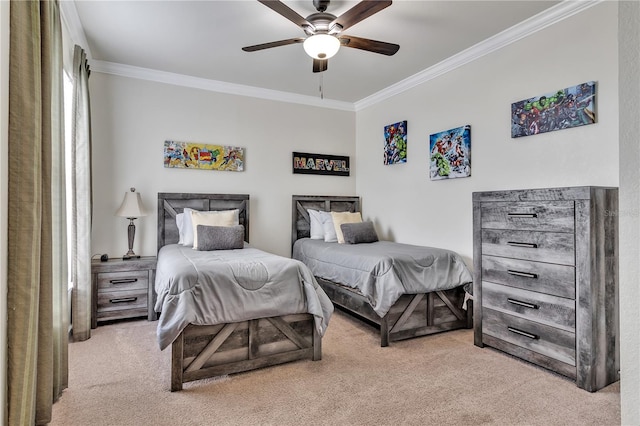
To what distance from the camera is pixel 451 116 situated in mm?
3941

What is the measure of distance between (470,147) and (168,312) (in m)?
3.12

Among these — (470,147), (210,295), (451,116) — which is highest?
(451,116)

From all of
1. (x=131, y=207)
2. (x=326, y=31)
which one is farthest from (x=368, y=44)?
(x=131, y=207)

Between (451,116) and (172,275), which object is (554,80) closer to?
(451,116)

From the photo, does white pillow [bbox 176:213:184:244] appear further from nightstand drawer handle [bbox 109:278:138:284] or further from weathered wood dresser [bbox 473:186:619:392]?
weathered wood dresser [bbox 473:186:619:392]

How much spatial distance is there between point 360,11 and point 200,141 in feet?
8.95

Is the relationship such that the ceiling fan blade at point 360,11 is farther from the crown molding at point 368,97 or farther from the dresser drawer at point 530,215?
the dresser drawer at point 530,215

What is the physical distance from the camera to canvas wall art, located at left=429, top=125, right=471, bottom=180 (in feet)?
12.2

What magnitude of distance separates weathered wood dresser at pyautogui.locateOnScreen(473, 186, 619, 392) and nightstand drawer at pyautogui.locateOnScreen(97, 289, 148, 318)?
10.5 feet

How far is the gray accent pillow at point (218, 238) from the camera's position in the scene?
142 inches

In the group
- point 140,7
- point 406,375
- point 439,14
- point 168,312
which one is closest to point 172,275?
point 168,312

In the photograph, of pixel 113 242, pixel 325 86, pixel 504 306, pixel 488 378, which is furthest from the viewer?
pixel 325 86

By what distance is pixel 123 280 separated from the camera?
365 cm

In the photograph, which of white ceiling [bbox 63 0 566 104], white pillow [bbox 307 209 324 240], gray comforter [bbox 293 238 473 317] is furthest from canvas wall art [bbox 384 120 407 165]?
gray comforter [bbox 293 238 473 317]
